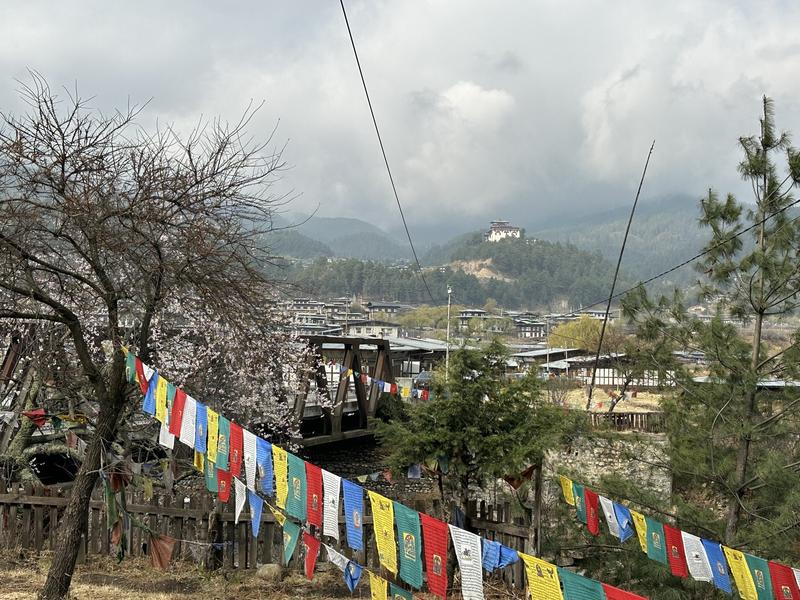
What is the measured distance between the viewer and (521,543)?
347 inches

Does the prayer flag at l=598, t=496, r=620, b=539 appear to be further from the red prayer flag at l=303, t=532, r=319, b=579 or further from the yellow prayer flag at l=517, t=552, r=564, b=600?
the red prayer flag at l=303, t=532, r=319, b=579

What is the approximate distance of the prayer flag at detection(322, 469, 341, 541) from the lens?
22.9ft

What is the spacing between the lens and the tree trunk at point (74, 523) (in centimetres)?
762

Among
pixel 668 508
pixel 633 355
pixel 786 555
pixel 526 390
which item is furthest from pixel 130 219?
pixel 786 555

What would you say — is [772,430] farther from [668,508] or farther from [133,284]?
[133,284]

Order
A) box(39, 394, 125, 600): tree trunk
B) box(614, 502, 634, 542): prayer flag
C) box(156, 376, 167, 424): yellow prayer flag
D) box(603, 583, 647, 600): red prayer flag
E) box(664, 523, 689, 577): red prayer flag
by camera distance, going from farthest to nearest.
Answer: box(614, 502, 634, 542): prayer flag < box(664, 523, 689, 577): red prayer flag < box(156, 376, 167, 424): yellow prayer flag < box(39, 394, 125, 600): tree trunk < box(603, 583, 647, 600): red prayer flag

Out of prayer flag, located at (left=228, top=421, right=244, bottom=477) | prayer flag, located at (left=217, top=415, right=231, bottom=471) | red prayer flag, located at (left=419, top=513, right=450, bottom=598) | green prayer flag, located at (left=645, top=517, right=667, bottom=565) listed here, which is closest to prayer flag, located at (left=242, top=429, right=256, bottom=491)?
prayer flag, located at (left=228, top=421, right=244, bottom=477)

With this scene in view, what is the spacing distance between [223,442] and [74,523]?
70.8 inches

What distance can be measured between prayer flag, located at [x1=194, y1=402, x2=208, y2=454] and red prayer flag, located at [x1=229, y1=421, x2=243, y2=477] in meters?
0.36

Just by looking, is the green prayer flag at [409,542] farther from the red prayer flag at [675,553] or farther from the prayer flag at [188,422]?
the red prayer flag at [675,553]

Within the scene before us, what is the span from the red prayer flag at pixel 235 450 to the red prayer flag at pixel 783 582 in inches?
223

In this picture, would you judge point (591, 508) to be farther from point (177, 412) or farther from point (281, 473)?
point (177, 412)

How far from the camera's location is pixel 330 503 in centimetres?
700

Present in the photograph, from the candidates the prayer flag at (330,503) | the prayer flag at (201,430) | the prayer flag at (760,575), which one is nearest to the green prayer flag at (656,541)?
the prayer flag at (760,575)
